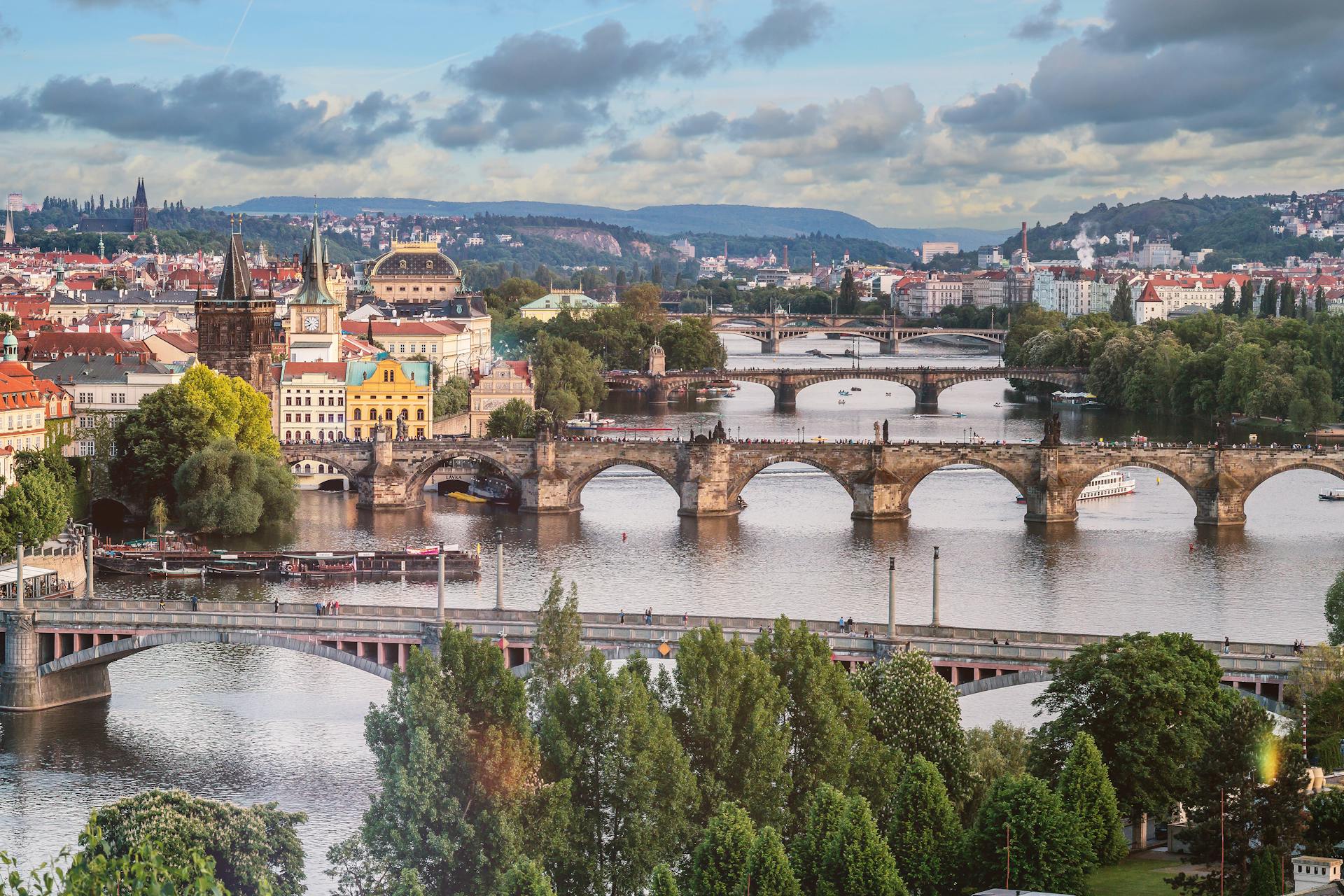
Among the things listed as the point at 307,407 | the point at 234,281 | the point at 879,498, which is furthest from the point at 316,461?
the point at 879,498

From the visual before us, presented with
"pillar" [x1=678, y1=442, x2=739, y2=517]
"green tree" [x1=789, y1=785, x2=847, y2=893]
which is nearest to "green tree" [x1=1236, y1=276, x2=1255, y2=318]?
"pillar" [x1=678, y1=442, x2=739, y2=517]

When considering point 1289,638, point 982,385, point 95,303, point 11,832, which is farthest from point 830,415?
point 11,832

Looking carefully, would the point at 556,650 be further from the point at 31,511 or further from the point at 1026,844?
the point at 31,511

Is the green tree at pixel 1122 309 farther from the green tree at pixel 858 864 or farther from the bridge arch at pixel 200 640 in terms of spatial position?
the green tree at pixel 858 864

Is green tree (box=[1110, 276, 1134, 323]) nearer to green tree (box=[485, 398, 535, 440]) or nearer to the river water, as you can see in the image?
the river water

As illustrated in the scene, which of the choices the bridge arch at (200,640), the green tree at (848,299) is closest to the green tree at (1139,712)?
the bridge arch at (200,640)

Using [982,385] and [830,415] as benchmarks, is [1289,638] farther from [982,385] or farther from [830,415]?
[982,385]

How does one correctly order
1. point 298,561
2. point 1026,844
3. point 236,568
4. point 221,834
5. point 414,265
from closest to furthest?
point 1026,844 < point 221,834 < point 298,561 < point 236,568 < point 414,265
